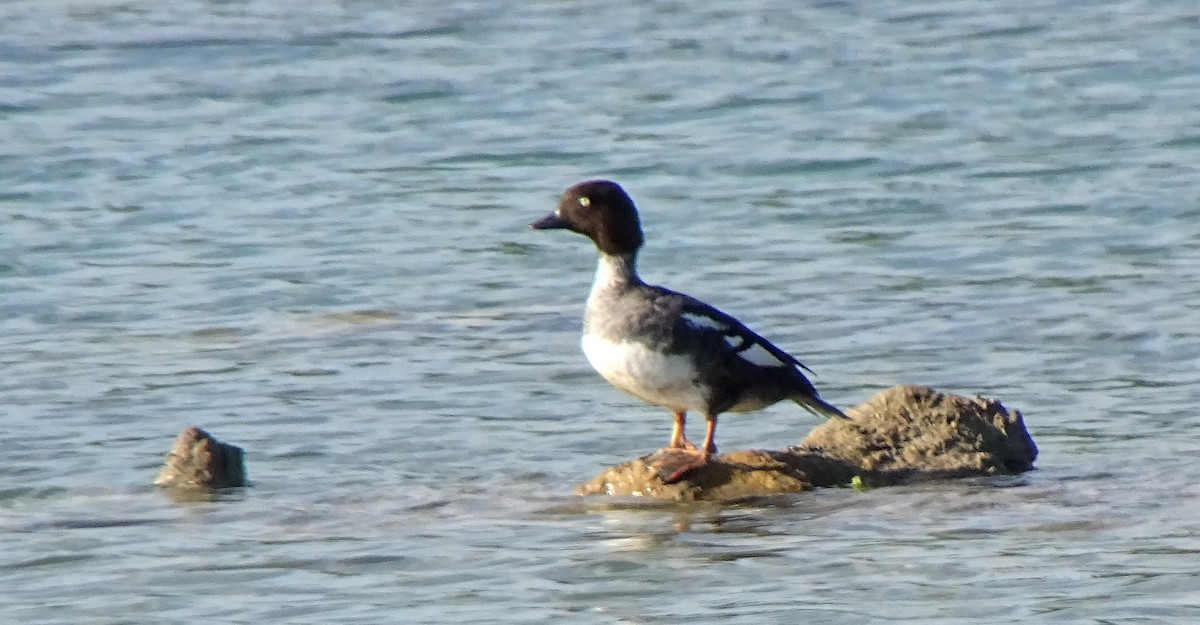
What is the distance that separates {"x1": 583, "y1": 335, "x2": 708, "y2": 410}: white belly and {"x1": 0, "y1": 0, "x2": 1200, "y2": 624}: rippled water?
0.46m

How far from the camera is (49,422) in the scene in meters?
10.5

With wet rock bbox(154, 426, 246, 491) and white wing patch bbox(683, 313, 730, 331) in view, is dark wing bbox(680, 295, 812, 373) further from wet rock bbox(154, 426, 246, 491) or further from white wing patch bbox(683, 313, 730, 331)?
wet rock bbox(154, 426, 246, 491)

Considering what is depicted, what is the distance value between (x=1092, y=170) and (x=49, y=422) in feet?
27.8

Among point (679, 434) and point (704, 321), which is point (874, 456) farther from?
point (704, 321)

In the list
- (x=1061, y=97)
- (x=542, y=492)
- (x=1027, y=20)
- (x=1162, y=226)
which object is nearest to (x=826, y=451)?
(x=542, y=492)

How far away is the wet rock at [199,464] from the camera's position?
9.12 metres

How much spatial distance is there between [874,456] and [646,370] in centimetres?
112

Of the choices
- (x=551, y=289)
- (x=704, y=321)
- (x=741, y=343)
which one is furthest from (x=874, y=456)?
(x=551, y=289)

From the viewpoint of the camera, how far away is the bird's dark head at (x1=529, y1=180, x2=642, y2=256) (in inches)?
360

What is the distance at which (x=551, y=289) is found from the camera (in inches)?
532

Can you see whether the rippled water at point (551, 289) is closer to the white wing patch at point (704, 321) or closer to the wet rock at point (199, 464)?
the wet rock at point (199, 464)

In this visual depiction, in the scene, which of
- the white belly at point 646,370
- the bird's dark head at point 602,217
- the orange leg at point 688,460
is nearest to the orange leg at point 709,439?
the orange leg at point 688,460

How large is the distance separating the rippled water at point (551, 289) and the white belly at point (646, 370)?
0.46 meters

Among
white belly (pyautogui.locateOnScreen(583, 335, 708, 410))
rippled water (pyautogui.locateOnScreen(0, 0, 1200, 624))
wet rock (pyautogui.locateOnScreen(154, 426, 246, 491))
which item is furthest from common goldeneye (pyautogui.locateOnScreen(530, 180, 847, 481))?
wet rock (pyautogui.locateOnScreen(154, 426, 246, 491))
